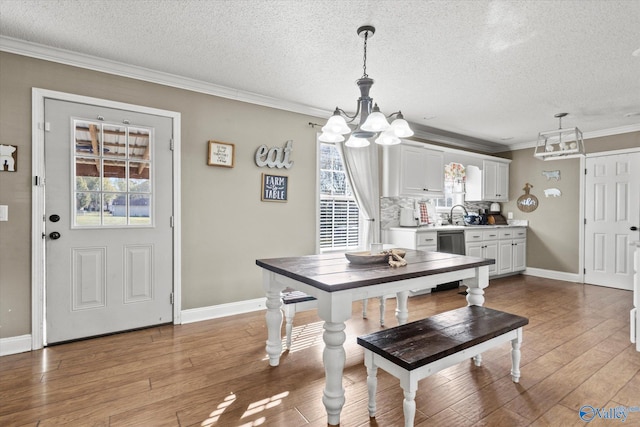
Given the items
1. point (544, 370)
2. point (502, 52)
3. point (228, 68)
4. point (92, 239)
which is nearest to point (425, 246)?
point (544, 370)

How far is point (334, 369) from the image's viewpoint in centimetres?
171

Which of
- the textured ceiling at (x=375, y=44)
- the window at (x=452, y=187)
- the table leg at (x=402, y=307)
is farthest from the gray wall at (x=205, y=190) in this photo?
the window at (x=452, y=187)

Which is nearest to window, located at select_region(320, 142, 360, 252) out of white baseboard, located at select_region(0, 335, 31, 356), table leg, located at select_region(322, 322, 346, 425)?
table leg, located at select_region(322, 322, 346, 425)

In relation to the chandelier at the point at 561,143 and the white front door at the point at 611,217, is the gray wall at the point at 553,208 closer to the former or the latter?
the white front door at the point at 611,217

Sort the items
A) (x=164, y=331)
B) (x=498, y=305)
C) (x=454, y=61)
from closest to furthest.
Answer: (x=454, y=61) → (x=164, y=331) → (x=498, y=305)

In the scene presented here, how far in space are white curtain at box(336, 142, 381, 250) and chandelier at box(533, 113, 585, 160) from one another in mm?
2083

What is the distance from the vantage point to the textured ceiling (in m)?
2.10

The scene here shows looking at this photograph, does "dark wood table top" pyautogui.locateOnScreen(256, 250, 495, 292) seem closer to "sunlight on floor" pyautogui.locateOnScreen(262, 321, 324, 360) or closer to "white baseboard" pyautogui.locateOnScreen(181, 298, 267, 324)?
"sunlight on floor" pyautogui.locateOnScreen(262, 321, 324, 360)

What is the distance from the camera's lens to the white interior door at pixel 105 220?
2691mm

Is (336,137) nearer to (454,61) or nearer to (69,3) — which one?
(454,61)

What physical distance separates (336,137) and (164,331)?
2394 mm

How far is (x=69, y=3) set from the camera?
2.08m

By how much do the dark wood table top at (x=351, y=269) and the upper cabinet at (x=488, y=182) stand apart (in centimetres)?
384

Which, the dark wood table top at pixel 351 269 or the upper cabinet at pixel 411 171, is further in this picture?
the upper cabinet at pixel 411 171
